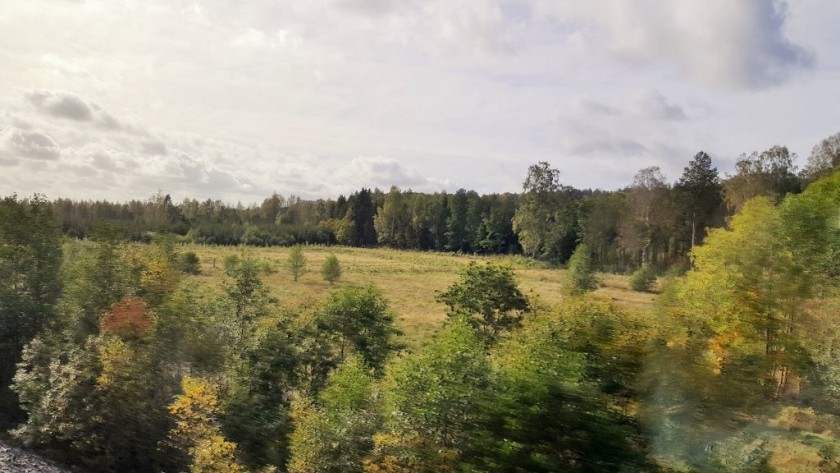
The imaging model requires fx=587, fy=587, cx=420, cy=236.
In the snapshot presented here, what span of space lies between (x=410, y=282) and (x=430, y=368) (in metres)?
42.9

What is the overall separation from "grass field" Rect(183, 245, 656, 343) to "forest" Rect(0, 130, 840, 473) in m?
7.64

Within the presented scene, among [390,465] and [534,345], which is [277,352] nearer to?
[390,465]

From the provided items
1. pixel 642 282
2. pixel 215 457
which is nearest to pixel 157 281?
pixel 215 457

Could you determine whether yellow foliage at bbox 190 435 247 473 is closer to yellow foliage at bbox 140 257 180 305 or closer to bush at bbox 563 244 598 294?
yellow foliage at bbox 140 257 180 305

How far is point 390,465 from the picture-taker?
1464 cm

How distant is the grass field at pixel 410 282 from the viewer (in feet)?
126

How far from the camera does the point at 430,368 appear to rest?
15.2 meters

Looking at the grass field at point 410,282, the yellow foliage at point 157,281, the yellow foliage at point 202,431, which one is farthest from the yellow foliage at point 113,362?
the grass field at point 410,282

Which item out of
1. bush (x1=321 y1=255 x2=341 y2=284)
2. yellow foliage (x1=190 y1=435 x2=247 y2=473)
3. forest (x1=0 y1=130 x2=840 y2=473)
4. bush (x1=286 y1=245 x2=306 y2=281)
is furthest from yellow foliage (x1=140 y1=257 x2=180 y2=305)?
bush (x1=286 y1=245 x2=306 y2=281)

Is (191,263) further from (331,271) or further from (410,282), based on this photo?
(410,282)

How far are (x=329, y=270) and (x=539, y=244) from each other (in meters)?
26.3

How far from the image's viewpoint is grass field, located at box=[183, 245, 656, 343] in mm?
38344

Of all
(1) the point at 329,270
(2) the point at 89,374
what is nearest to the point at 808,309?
(2) the point at 89,374

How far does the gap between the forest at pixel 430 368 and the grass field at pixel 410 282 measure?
764 centimetres
